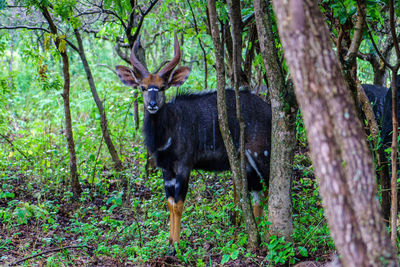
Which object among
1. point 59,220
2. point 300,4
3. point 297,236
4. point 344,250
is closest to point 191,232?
point 297,236

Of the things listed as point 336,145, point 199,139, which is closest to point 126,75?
point 199,139

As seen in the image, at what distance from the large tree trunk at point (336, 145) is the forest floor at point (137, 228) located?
6.34 ft

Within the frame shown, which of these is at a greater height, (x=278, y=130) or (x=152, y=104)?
(x=152, y=104)

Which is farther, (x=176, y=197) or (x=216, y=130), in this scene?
(x=216, y=130)

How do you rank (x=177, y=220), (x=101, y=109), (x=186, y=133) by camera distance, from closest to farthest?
(x=177, y=220) → (x=186, y=133) → (x=101, y=109)

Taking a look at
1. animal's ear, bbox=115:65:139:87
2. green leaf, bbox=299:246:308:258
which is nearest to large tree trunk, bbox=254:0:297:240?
green leaf, bbox=299:246:308:258

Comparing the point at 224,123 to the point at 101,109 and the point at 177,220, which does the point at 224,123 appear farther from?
the point at 101,109

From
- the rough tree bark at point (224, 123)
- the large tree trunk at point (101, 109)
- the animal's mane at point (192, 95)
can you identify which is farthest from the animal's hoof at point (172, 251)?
the large tree trunk at point (101, 109)

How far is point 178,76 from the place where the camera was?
597cm

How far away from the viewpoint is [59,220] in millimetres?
6223

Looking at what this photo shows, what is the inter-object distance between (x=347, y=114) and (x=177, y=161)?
368cm

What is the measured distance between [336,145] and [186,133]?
378cm

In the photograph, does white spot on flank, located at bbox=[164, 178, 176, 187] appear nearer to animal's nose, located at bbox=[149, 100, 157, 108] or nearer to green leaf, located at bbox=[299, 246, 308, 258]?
animal's nose, located at bbox=[149, 100, 157, 108]

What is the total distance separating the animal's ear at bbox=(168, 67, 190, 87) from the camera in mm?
5902
